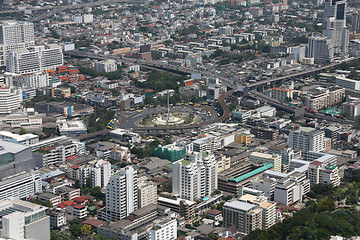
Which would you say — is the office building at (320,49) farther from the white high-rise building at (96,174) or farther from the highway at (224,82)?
the white high-rise building at (96,174)

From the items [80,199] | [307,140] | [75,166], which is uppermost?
[307,140]

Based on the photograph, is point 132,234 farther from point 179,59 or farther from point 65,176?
point 179,59

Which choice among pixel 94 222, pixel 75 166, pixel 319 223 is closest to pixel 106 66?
pixel 75 166

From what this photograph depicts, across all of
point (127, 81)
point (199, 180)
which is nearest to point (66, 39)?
point (127, 81)

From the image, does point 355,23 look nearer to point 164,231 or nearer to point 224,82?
point 224,82

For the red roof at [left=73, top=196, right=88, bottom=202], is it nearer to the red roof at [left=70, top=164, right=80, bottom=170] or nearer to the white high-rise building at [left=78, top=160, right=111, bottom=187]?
the white high-rise building at [left=78, top=160, right=111, bottom=187]

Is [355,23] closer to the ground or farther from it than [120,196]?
farther from it

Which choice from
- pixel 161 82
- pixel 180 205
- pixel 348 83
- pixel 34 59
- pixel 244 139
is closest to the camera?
pixel 180 205

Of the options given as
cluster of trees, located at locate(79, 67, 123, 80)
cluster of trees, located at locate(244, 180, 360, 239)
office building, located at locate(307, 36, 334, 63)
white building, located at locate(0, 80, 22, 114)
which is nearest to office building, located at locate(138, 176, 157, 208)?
cluster of trees, located at locate(244, 180, 360, 239)

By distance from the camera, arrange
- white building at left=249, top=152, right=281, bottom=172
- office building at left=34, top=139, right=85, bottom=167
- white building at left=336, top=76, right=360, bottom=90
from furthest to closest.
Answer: white building at left=336, top=76, right=360, bottom=90 → office building at left=34, top=139, right=85, bottom=167 → white building at left=249, top=152, right=281, bottom=172
